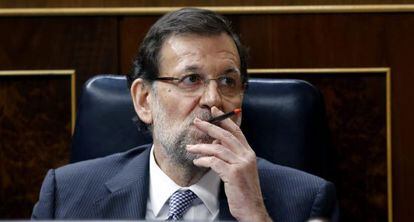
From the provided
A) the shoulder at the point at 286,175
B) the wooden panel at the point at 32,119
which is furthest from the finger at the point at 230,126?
the wooden panel at the point at 32,119

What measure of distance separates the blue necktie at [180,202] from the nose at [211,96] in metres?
0.19

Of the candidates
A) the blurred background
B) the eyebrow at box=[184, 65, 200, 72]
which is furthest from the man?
the blurred background

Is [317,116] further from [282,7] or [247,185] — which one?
[282,7]

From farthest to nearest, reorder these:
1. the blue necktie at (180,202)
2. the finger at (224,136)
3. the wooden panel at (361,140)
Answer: the wooden panel at (361,140), the blue necktie at (180,202), the finger at (224,136)

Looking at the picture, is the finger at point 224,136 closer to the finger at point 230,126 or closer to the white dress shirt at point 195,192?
the finger at point 230,126

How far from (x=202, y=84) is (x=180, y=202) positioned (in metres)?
0.24

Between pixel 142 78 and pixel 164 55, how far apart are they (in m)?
0.08

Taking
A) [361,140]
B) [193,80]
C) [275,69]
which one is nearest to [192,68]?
[193,80]

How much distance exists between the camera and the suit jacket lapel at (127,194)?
1876 mm

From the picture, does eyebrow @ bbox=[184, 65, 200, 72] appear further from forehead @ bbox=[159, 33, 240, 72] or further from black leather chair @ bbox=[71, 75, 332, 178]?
black leather chair @ bbox=[71, 75, 332, 178]

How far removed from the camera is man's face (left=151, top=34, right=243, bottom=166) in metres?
1.81

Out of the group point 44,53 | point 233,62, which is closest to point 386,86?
point 233,62

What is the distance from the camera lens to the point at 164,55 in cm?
188

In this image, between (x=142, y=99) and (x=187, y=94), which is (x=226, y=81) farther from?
(x=142, y=99)
